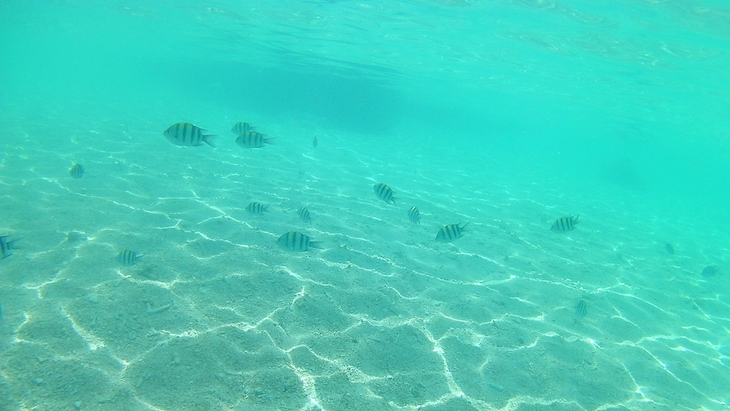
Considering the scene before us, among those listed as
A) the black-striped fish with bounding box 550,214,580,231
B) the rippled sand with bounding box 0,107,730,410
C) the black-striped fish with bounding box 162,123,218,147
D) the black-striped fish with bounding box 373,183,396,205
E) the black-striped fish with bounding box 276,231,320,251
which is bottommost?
the rippled sand with bounding box 0,107,730,410

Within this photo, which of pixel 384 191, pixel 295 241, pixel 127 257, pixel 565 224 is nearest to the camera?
pixel 295 241

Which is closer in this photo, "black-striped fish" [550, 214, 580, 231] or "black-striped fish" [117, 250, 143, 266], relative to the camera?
"black-striped fish" [117, 250, 143, 266]

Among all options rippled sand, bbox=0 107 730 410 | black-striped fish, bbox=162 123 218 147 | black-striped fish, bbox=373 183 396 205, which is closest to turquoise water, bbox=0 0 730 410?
rippled sand, bbox=0 107 730 410

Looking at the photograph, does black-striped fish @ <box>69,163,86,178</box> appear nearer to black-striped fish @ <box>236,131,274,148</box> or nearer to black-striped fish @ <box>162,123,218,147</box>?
black-striped fish @ <box>236,131,274,148</box>

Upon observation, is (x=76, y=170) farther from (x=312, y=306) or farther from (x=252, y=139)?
(x=312, y=306)

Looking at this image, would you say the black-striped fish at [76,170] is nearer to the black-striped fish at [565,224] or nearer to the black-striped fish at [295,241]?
the black-striped fish at [295,241]

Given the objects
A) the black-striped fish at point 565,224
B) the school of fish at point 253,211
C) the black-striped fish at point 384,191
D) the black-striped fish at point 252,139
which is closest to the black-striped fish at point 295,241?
the school of fish at point 253,211

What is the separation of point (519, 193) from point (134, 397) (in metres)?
19.7

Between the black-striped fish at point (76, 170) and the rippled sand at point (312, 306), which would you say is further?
the black-striped fish at point (76, 170)

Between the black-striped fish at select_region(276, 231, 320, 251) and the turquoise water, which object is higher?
the black-striped fish at select_region(276, 231, 320, 251)

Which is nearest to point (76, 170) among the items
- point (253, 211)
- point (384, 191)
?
point (253, 211)

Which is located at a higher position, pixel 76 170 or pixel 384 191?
pixel 384 191

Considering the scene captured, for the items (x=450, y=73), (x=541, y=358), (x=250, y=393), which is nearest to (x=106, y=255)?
(x=250, y=393)

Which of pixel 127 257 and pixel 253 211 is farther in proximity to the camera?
pixel 253 211
